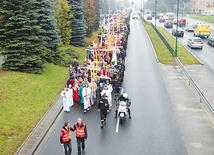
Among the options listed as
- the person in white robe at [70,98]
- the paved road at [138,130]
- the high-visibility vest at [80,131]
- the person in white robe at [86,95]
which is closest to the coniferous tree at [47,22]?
the paved road at [138,130]

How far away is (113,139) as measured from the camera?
44.4ft

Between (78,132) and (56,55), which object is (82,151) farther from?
(56,55)

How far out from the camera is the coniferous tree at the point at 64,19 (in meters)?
33.8

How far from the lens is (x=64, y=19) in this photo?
34.2 metres

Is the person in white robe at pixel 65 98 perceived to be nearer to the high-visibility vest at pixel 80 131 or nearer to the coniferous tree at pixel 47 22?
the high-visibility vest at pixel 80 131

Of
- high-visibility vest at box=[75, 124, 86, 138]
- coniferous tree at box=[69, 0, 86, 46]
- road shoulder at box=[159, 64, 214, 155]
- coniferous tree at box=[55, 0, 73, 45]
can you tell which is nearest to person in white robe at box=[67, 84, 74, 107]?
high-visibility vest at box=[75, 124, 86, 138]

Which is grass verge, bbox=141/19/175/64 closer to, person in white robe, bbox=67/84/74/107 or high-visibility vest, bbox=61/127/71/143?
person in white robe, bbox=67/84/74/107

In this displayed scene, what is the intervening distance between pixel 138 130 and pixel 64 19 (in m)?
22.5

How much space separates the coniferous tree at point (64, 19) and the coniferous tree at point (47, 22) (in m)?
7.00

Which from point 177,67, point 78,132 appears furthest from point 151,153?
point 177,67

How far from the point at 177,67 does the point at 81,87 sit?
43.4ft

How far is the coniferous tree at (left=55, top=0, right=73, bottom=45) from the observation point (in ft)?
111

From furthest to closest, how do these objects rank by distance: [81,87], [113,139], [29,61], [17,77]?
[29,61]
[17,77]
[81,87]
[113,139]

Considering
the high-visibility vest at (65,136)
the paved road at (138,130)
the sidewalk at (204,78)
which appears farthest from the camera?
the sidewalk at (204,78)
